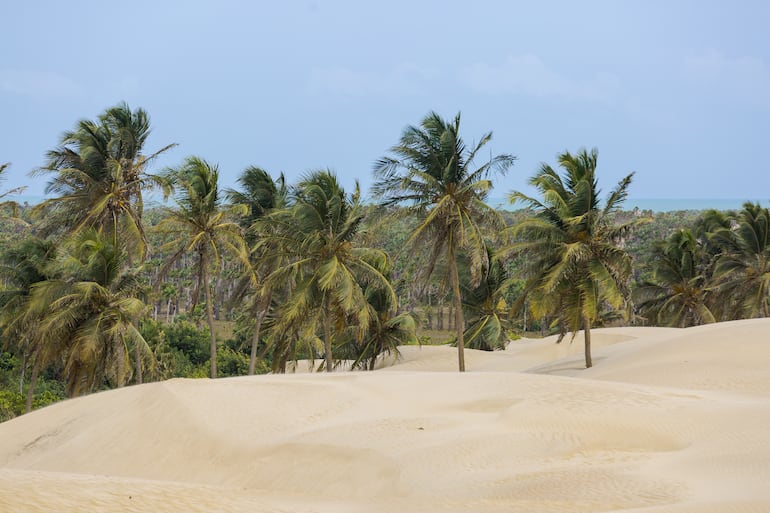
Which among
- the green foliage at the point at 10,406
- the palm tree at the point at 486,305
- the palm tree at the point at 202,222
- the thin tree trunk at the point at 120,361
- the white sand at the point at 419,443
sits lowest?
the green foliage at the point at 10,406

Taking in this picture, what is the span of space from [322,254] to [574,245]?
30.6 ft

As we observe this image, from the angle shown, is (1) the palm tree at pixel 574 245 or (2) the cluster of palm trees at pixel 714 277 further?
(2) the cluster of palm trees at pixel 714 277

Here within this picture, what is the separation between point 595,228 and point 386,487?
15342 millimetres

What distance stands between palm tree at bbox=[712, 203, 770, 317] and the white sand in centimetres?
1569

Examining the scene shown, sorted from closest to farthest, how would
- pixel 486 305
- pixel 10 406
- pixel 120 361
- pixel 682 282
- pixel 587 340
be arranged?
1. pixel 587 340
2. pixel 120 361
3. pixel 10 406
4. pixel 486 305
5. pixel 682 282

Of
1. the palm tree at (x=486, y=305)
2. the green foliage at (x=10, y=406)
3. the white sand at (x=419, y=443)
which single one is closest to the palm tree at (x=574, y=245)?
the white sand at (x=419, y=443)

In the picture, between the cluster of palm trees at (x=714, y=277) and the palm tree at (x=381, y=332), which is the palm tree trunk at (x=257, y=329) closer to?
the palm tree at (x=381, y=332)

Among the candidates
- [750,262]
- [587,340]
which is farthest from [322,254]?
[750,262]

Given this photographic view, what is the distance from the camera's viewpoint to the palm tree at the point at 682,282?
40094 millimetres

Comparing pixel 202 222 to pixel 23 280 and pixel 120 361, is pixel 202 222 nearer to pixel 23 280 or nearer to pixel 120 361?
pixel 120 361

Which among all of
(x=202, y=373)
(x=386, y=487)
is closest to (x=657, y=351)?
(x=386, y=487)

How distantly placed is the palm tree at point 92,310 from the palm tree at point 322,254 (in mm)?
5239

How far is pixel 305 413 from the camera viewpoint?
17.5 metres

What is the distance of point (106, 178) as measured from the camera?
1236 inches
